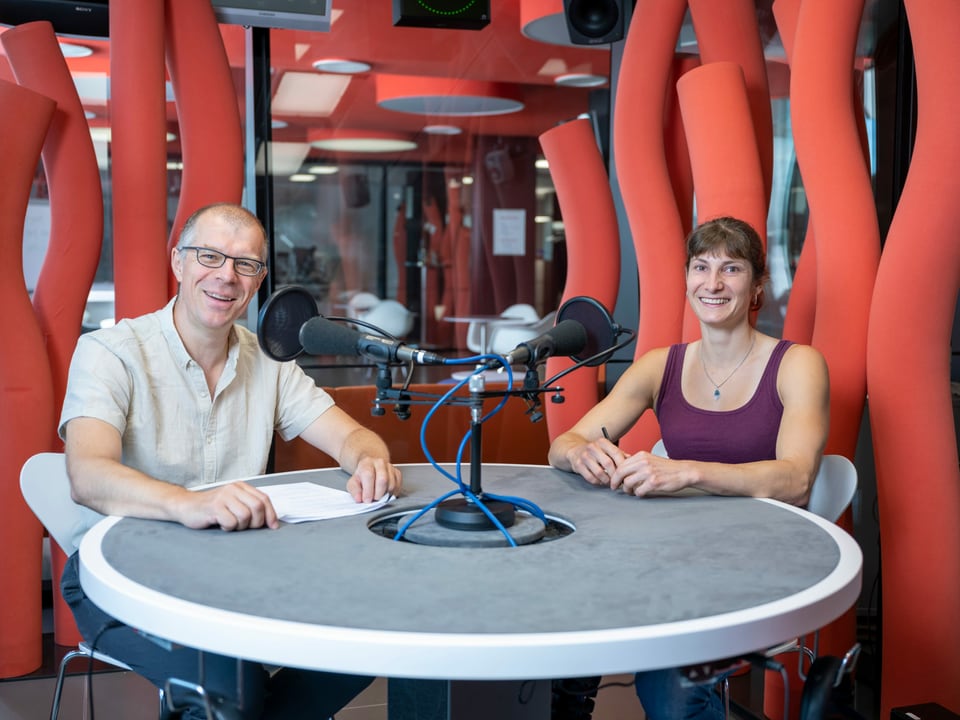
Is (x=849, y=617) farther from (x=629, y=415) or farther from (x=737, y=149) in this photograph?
(x=737, y=149)

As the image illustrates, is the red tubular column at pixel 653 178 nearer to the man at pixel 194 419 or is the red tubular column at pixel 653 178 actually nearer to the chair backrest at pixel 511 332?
the man at pixel 194 419

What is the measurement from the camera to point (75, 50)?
631 centimetres

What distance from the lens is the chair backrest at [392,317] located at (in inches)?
306

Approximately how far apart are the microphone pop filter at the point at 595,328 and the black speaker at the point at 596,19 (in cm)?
285

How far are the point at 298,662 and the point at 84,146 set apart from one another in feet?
9.61

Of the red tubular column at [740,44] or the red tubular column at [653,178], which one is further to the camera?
the red tubular column at [653,178]

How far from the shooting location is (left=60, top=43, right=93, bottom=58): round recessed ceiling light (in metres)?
6.16

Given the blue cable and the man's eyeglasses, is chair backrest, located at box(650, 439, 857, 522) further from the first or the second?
the man's eyeglasses

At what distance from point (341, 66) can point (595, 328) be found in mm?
5609

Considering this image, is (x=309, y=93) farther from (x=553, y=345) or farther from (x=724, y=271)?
(x=553, y=345)

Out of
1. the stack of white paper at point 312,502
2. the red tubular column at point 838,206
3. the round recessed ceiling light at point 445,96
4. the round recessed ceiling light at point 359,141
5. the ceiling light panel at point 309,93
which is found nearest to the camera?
the stack of white paper at point 312,502

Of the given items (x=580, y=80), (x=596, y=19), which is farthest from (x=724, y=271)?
(x=580, y=80)

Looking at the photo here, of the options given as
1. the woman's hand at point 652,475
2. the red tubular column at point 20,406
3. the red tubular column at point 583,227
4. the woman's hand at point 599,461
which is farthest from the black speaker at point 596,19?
the woman's hand at point 652,475

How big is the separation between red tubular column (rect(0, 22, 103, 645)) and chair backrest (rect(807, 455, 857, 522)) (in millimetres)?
2633
